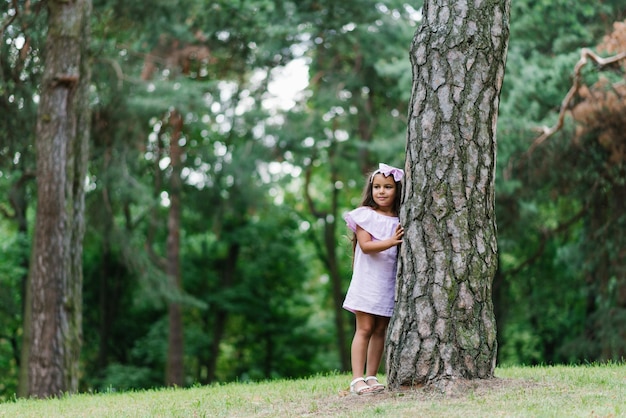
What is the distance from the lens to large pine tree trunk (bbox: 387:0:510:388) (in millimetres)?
5680

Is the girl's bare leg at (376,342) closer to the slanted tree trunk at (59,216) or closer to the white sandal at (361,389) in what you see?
the white sandal at (361,389)

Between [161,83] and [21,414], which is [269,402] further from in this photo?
[161,83]

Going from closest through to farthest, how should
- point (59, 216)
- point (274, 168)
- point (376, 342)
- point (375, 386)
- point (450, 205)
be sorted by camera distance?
1. point (450, 205)
2. point (375, 386)
3. point (376, 342)
4. point (59, 216)
5. point (274, 168)

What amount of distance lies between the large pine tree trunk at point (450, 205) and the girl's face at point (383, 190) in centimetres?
25

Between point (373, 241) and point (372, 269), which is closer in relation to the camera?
point (373, 241)

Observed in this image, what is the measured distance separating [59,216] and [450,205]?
6.54 meters

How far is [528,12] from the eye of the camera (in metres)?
16.6

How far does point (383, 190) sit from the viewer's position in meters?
6.24

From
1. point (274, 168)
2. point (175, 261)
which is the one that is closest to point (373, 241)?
point (274, 168)

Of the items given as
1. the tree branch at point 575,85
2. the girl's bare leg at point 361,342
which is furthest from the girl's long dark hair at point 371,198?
the tree branch at point 575,85

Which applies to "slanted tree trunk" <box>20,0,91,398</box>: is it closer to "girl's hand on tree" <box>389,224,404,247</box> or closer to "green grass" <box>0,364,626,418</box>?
"green grass" <box>0,364,626,418</box>

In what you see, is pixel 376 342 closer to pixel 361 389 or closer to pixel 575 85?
pixel 361 389

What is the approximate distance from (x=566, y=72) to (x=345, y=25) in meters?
6.86

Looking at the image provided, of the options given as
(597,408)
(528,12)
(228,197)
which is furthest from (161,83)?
(597,408)
